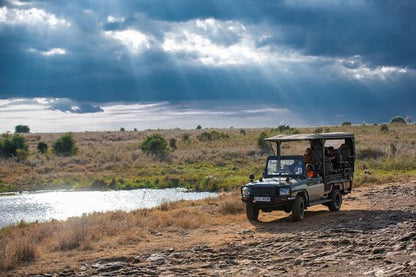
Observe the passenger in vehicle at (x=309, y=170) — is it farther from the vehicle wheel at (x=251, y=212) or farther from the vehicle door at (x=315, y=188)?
the vehicle wheel at (x=251, y=212)

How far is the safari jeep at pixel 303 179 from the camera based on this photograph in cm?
1600

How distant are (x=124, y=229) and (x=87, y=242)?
2.11 meters

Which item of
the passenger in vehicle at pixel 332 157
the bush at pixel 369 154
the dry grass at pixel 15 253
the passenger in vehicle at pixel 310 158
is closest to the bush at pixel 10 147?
the bush at pixel 369 154

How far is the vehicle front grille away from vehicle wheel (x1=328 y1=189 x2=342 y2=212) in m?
3.54

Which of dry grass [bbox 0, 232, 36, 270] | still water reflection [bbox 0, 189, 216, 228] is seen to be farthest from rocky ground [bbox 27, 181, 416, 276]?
still water reflection [bbox 0, 189, 216, 228]

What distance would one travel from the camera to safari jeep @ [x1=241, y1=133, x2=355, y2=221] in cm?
1600

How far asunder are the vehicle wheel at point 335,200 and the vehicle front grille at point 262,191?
11.6 ft

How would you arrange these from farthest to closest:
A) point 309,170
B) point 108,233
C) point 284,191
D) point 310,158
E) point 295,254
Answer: point 310,158 < point 309,170 < point 284,191 < point 108,233 < point 295,254

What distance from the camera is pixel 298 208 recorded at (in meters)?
16.3

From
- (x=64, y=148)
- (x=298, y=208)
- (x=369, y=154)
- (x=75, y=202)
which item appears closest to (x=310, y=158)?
(x=298, y=208)

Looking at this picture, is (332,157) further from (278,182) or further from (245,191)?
(245,191)

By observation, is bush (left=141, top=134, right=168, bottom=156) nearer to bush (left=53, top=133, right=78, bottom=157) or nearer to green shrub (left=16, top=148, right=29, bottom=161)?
bush (left=53, top=133, right=78, bottom=157)

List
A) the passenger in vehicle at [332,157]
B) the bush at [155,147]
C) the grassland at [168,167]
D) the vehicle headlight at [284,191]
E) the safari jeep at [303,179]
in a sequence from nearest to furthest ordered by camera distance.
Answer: the vehicle headlight at [284,191]
the safari jeep at [303,179]
the passenger in vehicle at [332,157]
the grassland at [168,167]
the bush at [155,147]

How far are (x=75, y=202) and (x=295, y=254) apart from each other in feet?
84.1
